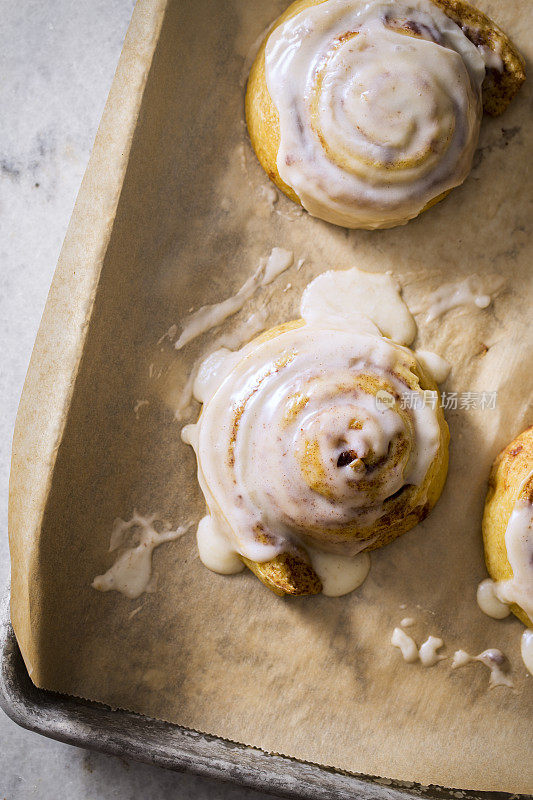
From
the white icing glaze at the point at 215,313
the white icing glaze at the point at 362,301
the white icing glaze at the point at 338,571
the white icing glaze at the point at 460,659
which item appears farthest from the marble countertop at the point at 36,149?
the white icing glaze at the point at 460,659

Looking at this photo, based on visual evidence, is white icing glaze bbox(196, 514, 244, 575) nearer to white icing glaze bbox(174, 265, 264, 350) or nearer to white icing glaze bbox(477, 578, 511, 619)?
white icing glaze bbox(174, 265, 264, 350)

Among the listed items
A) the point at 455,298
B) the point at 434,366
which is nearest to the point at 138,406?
the point at 434,366

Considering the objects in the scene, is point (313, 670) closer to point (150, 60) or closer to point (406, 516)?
point (406, 516)

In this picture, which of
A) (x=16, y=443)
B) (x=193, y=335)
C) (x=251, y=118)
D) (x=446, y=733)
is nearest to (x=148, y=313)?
(x=193, y=335)

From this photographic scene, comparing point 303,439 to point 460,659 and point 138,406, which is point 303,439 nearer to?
point 138,406

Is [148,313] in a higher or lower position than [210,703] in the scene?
higher

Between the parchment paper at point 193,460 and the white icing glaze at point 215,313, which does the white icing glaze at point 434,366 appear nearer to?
the parchment paper at point 193,460
